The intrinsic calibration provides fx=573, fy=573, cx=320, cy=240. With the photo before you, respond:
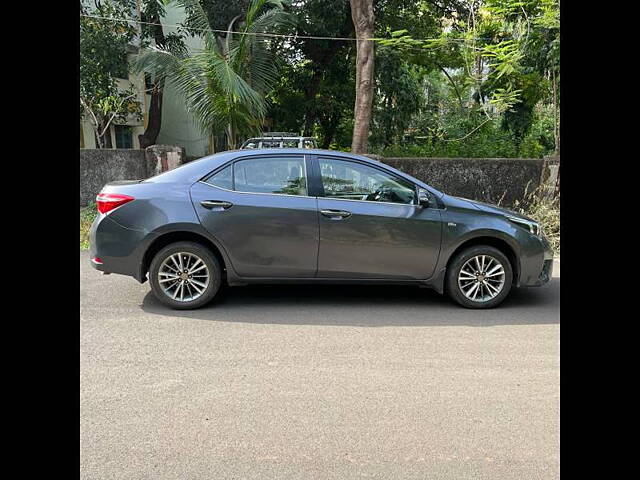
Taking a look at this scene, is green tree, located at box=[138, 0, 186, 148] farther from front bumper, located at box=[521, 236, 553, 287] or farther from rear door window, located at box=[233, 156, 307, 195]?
front bumper, located at box=[521, 236, 553, 287]

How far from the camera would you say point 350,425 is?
3.46 m

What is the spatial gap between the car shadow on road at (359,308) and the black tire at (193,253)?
8 centimetres

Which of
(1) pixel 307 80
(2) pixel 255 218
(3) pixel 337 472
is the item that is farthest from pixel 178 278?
(1) pixel 307 80

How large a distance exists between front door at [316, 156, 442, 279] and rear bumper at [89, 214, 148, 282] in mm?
1848

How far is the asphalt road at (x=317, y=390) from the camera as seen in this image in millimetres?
3080

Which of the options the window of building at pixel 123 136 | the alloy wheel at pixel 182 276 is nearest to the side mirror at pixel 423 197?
the alloy wheel at pixel 182 276

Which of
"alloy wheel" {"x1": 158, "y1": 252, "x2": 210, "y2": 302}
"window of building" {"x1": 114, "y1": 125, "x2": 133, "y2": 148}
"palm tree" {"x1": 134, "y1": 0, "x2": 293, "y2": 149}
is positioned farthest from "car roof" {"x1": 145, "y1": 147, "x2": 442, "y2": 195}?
"window of building" {"x1": 114, "y1": 125, "x2": 133, "y2": 148}

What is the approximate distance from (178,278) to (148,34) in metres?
15.0

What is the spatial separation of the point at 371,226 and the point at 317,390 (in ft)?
7.66

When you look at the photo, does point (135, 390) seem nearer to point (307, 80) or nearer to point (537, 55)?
point (537, 55)

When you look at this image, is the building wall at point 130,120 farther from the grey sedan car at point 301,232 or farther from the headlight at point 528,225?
the headlight at point 528,225

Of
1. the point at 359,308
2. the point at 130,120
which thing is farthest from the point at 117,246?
the point at 130,120

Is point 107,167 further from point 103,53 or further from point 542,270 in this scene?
point 542,270

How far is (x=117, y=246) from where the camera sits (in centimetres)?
580
